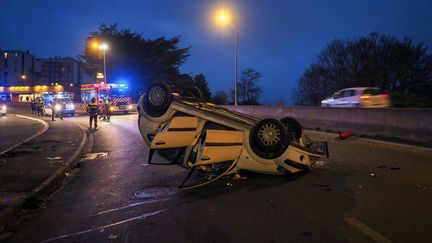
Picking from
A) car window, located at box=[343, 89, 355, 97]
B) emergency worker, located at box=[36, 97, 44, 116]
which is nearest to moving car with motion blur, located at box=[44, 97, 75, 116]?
emergency worker, located at box=[36, 97, 44, 116]

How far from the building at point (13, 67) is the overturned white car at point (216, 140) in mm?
157071

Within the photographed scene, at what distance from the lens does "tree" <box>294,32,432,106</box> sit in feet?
173

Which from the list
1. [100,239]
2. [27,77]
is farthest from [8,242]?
[27,77]

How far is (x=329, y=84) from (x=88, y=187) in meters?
58.0

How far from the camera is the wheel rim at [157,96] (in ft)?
26.9

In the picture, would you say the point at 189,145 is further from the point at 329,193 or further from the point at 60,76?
the point at 60,76

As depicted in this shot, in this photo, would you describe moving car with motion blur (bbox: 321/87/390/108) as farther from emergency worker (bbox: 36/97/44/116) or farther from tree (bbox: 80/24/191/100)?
tree (bbox: 80/24/191/100)

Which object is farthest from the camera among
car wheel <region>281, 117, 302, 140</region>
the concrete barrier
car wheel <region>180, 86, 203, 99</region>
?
the concrete barrier

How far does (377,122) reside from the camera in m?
15.1

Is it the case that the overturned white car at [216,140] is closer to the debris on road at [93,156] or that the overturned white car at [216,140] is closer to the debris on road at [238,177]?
the debris on road at [238,177]

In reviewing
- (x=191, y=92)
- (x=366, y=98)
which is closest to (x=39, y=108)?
(x=366, y=98)

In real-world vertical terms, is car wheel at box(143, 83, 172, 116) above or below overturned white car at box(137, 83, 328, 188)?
above

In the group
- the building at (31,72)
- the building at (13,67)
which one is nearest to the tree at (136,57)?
the building at (31,72)

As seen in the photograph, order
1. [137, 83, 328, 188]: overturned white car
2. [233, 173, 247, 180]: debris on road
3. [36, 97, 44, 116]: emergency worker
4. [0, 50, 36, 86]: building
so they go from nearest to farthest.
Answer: [137, 83, 328, 188]: overturned white car, [233, 173, 247, 180]: debris on road, [36, 97, 44, 116]: emergency worker, [0, 50, 36, 86]: building
